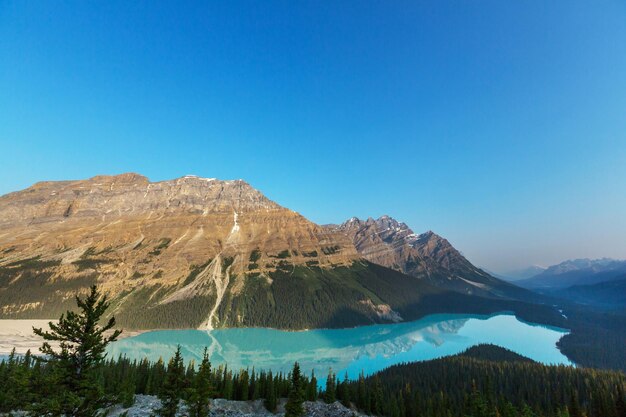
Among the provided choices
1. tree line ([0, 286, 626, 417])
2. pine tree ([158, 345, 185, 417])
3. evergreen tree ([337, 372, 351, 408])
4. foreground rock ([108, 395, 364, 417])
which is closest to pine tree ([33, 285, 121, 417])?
tree line ([0, 286, 626, 417])

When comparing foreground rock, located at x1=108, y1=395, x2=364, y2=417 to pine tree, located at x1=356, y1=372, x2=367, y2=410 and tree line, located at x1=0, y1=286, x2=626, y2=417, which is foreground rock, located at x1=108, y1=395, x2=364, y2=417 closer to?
tree line, located at x1=0, y1=286, x2=626, y2=417

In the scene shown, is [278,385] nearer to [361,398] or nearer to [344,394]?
[344,394]

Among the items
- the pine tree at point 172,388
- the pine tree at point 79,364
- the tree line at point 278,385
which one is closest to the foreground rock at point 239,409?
the tree line at point 278,385

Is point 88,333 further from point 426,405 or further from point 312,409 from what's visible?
point 426,405

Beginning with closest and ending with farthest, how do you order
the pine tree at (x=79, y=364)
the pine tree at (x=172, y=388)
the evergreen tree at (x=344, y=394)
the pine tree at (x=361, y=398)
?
the pine tree at (x=79, y=364) < the pine tree at (x=172, y=388) < the evergreen tree at (x=344, y=394) < the pine tree at (x=361, y=398)

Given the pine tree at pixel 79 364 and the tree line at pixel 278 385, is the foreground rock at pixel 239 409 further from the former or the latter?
the pine tree at pixel 79 364

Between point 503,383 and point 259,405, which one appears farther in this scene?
point 503,383

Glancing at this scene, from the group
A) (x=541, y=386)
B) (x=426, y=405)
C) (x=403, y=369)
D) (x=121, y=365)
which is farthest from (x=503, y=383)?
(x=121, y=365)

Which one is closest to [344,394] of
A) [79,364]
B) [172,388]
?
[172,388]
